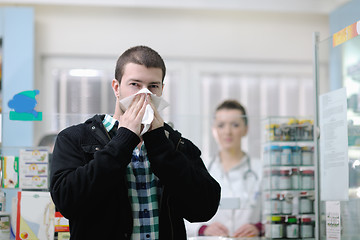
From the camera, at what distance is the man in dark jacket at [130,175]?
1718 millimetres

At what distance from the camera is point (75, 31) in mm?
5195

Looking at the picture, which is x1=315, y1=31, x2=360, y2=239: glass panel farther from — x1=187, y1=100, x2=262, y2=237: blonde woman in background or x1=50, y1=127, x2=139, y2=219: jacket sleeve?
x1=50, y1=127, x2=139, y2=219: jacket sleeve

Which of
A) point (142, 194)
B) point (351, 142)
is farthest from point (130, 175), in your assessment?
point (351, 142)

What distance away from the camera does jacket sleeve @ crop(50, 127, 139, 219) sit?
1.70 meters

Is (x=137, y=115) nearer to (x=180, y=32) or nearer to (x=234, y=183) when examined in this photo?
(x=234, y=183)

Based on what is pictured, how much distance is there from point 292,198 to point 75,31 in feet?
9.99

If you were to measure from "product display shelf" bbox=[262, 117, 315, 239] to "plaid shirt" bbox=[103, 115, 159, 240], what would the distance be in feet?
3.99

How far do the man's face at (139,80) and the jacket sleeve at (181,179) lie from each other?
0.17 meters

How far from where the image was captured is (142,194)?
6.13ft

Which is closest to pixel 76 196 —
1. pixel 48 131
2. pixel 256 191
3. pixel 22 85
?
pixel 48 131

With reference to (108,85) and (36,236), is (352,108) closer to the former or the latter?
(36,236)

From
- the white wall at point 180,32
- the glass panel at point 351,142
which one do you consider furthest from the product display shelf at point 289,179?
the white wall at point 180,32

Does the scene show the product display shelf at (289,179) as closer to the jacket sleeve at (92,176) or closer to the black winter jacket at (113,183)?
the black winter jacket at (113,183)

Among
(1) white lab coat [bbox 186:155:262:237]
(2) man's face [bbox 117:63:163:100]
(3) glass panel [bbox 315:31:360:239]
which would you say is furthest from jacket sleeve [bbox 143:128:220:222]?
(1) white lab coat [bbox 186:155:262:237]
